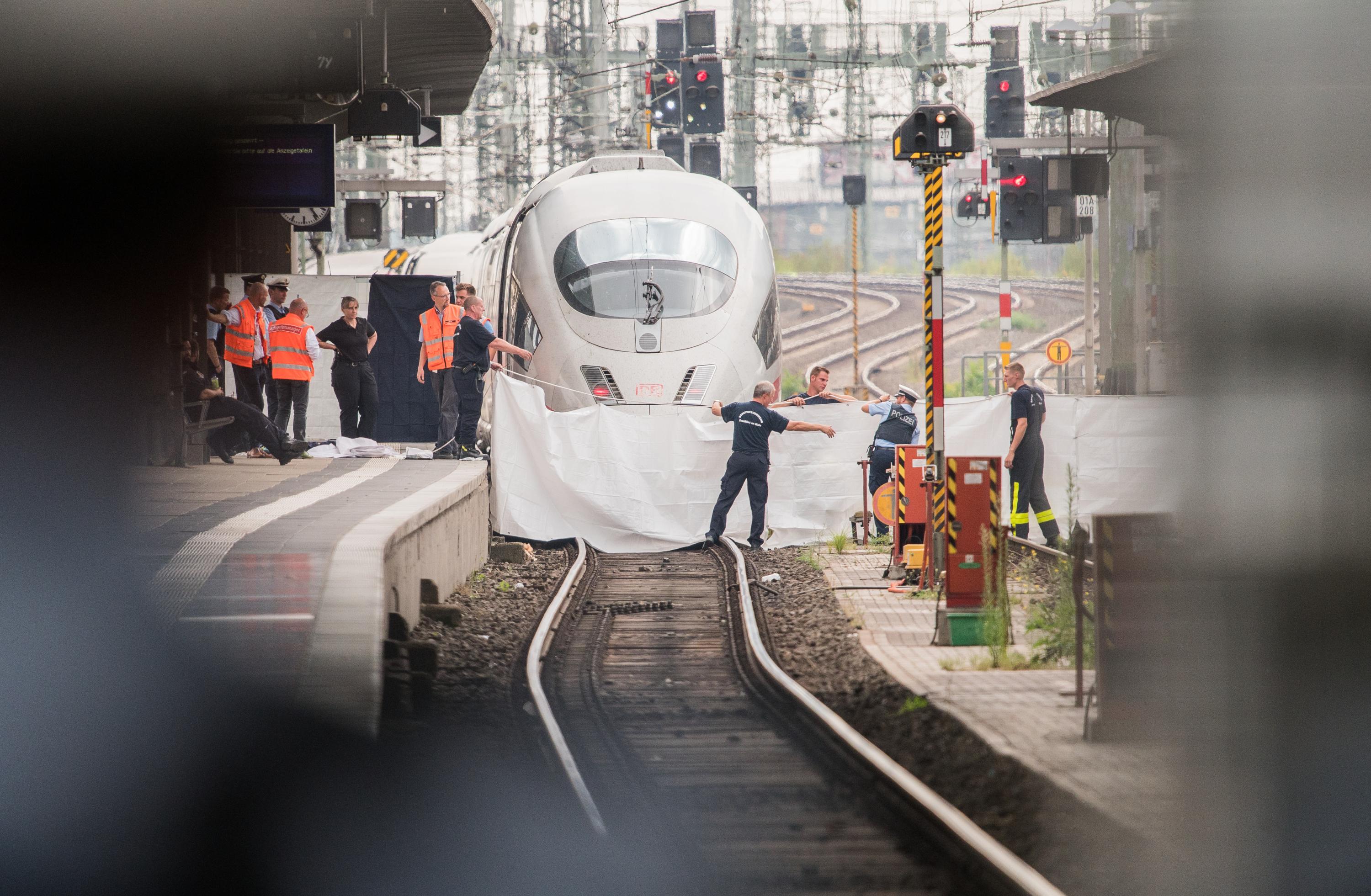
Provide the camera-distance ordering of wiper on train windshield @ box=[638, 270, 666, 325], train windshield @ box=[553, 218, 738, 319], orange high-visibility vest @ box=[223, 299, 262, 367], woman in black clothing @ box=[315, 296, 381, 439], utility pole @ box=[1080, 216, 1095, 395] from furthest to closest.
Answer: utility pole @ box=[1080, 216, 1095, 395] → woman in black clothing @ box=[315, 296, 381, 439] → train windshield @ box=[553, 218, 738, 319] → wiper on train windshield @ box=[638, 270, 666, 325] → orange high-visibility vest @ box=[223, 299, 262, 367]

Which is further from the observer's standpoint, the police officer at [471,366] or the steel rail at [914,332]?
the steel rail at [914,332]

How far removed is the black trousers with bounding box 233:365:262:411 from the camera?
1584 centimetres

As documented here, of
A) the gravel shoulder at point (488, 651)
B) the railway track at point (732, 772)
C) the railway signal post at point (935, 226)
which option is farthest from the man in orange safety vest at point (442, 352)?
the railway signal post at point (935, 226)

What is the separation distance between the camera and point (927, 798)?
594 cm

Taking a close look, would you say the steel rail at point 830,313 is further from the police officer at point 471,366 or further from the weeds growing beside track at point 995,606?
the weeds growing beside track at point 995,606

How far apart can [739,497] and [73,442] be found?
8092 mm

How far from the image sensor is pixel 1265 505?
124 inches

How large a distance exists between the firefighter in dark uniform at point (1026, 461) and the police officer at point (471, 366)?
548cm

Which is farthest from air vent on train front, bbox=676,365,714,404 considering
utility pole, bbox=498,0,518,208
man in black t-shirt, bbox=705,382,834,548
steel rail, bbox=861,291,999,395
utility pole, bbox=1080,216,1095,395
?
utility pole, bbox=498,0,518,208

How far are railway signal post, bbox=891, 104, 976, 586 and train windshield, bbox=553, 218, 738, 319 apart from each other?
4684mm

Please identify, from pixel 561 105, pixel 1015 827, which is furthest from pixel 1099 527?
pixel 561 105

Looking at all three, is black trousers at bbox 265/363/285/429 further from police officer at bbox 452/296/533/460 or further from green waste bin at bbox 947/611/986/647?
green waste bin at bbox 947/611/986/647

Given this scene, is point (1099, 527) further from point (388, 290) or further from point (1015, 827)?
point (388, 290)

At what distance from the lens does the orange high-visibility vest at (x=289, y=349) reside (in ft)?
52.9
